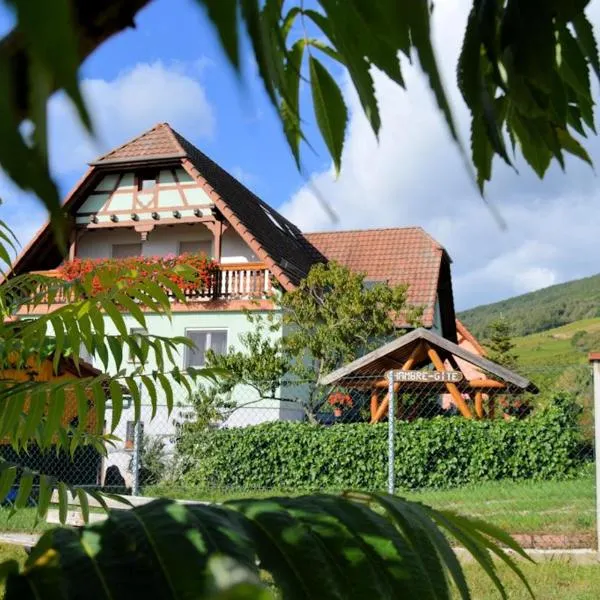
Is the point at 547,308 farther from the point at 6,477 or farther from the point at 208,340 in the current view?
the point at 6,477

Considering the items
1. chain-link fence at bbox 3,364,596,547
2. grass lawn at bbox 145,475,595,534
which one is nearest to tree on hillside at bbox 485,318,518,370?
chain-link fence at bbox 3,364,596,547

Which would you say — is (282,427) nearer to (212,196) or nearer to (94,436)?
(212,196)

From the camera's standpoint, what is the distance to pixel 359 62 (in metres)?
0.82

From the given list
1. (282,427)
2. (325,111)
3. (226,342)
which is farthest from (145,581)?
(226,342)

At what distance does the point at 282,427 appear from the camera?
1408 cm

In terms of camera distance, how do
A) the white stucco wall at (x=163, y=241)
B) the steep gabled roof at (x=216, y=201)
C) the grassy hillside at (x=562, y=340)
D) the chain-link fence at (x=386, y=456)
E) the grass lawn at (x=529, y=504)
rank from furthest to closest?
the grassy hillside at (x=562, y=340)
the white stucco wall at (x=163, y=241)
the steep gabled roof at (x=216, y=201)
the chain-link fence at (x=386, y=456)
the grass lawn at (x=529, y=504)

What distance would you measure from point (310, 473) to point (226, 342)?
822 cm

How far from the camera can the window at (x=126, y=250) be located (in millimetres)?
23750

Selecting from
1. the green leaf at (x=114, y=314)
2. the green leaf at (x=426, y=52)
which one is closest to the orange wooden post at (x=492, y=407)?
the green leaf at (x=114, y=314)

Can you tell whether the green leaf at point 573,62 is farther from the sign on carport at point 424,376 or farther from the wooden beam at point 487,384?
the wooden beam at point 487,384

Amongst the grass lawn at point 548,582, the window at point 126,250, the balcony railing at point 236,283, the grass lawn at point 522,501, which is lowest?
the grass lawn at point 522,501

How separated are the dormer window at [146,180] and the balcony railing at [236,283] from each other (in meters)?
3.38

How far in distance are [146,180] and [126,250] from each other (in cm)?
229

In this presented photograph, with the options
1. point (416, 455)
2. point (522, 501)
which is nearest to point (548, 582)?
point (522, 501)
